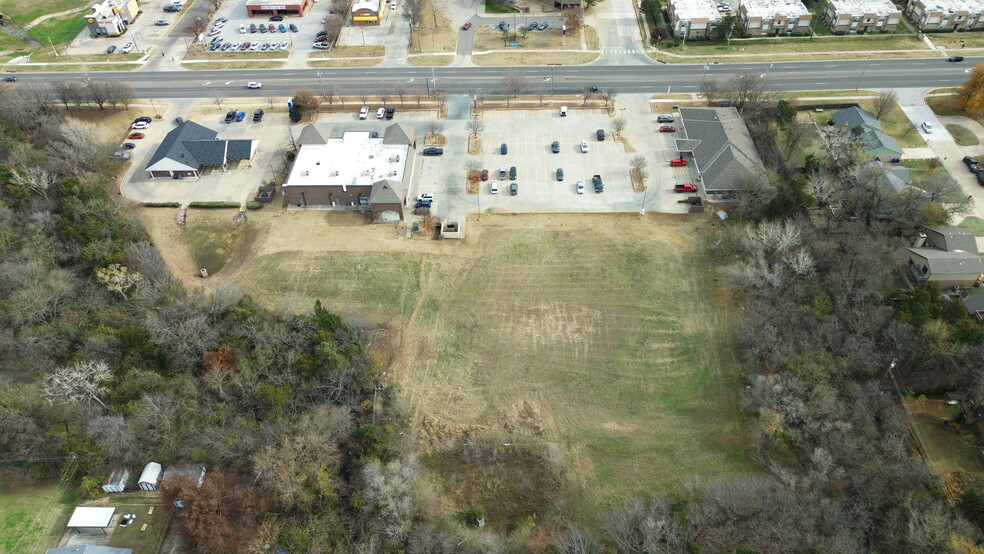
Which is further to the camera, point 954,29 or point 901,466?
point 954,29

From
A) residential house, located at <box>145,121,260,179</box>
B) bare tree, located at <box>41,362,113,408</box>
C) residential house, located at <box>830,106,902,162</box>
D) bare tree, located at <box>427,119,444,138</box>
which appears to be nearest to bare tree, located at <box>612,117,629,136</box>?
bare tree, located at <box>427,119,444,138</box>

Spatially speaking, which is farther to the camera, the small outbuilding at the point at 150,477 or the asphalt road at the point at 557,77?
the asphalt road at the point at 557,77

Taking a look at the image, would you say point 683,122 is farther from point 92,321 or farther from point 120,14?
point 120,14

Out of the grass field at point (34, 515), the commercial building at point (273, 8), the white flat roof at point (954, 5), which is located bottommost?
the grass field at point (34, 515)

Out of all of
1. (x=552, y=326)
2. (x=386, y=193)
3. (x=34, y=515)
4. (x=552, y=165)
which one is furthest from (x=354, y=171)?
(x=34, y=515)

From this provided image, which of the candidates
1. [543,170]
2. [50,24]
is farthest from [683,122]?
[50,24]

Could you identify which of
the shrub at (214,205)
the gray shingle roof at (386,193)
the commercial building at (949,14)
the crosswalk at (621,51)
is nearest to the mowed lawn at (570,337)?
the gray shingle roof at (386,193)

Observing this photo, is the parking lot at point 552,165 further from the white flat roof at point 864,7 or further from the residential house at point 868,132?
the white flat roof at point 864,7

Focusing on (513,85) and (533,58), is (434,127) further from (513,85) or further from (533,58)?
(533,58)
